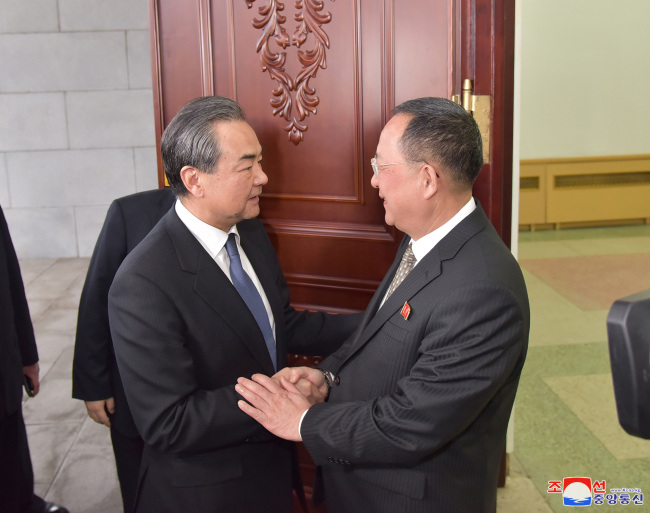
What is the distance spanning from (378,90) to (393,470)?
1.23 meters

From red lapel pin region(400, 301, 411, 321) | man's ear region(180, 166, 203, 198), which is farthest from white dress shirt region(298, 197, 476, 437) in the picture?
man's ear region(180, 166, 203, 198)

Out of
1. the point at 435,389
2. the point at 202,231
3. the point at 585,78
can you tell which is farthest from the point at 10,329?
the point at 585,78

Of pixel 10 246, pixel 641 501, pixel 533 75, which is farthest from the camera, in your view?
pixel 533 75

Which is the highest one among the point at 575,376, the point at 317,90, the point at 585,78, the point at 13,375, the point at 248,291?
the point at 585,78

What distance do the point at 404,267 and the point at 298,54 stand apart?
917mm

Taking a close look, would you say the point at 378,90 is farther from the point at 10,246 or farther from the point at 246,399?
the point at 10,246

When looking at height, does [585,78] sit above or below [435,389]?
above

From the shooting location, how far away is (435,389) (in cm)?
142

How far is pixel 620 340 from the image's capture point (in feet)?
2.45

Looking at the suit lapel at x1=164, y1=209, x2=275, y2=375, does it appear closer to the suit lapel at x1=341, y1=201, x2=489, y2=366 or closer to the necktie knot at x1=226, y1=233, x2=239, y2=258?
the necktie knot at x1=226, y1=233, x2=239, y2=258

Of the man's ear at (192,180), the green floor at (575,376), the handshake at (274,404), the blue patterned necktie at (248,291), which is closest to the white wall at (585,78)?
the green floor at (575,376)

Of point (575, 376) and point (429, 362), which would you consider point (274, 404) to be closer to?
point (429, 362)

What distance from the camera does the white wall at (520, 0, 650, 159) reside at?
8.32 metres

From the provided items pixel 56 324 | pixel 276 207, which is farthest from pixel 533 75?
pixel 276 207
